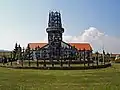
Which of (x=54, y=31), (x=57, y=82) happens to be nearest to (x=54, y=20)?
(x=54, y=31)

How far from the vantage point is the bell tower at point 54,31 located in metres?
115

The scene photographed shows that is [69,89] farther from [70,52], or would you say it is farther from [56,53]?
[70,52]

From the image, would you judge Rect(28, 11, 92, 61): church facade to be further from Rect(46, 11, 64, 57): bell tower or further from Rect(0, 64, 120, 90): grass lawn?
Rect(0, 64, 120, 90): grass lawn

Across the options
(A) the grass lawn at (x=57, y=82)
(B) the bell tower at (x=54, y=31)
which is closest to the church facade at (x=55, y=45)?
(B) the bell tower at (x=54, y=31)

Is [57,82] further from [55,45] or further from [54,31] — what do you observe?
[54,31]

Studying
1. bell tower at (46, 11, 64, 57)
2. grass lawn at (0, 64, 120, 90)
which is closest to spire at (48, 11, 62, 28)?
bell tower at (46, 11, 64, 57)

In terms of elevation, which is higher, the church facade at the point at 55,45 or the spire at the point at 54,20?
the spire at the point at 54,20

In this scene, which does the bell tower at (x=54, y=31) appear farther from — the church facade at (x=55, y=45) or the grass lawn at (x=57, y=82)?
the grass lawn at (x=57, y=82)

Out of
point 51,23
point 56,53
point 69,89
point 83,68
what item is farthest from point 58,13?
point 69,89

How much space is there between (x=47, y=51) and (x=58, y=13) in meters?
20.1

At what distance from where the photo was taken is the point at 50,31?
12344cm

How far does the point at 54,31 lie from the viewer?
123 metres

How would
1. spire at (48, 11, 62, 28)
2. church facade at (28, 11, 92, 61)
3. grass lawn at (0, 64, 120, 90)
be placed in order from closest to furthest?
grass lawn at (0, 64, 120, 90)
church facade at (28, 11, 92, 61)
spire at (48, 11, 62, 28)

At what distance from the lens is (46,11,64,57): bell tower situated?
4544 inches
